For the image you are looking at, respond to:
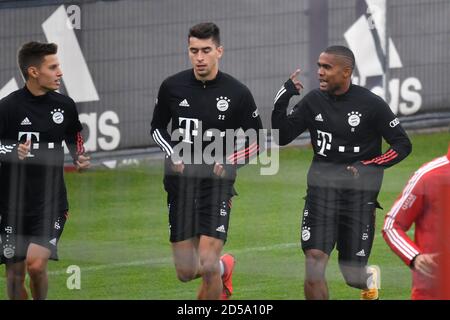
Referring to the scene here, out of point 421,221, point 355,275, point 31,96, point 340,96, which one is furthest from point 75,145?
point 421,221

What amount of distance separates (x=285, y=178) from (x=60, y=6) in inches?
117

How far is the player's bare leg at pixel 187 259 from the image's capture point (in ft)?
34.5

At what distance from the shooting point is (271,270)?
12.1m

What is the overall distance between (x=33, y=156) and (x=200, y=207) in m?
1.22

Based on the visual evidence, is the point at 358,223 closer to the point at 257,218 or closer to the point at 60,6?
the point at 257,218

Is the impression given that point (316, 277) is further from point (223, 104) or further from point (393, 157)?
point (223, 104)

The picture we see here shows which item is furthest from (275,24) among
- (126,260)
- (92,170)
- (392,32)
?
(126,260)

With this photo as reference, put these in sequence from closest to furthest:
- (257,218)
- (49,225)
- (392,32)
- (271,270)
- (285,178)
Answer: (49,225) → (271,270) → (257,218) → (285,178) → (392,32)

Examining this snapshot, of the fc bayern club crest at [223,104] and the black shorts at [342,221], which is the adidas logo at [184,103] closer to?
the fc bayern club crest at [223,104]

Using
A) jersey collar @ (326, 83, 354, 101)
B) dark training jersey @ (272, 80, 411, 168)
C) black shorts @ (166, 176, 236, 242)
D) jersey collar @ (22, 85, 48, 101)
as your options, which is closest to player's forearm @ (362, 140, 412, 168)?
dark training jersey @ (272, 80, 411, 168)

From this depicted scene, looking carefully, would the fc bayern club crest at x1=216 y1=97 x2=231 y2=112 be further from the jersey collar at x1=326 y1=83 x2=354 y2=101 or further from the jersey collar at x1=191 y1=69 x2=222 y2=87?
the jersey collar at x1=326 y1=83 x2=354 y2=101

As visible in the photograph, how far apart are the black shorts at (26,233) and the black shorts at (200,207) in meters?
0.84

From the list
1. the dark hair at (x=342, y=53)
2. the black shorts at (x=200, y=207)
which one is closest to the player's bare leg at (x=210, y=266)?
the black shorts at (x=200, y=207)

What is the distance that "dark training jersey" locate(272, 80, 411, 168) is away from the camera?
10.4 m
